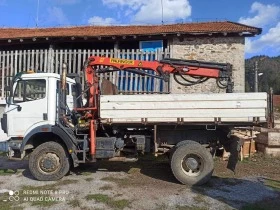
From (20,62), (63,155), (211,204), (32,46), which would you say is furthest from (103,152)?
(32,46)

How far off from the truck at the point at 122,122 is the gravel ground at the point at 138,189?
46 cm

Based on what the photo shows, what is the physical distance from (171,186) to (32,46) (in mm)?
10645

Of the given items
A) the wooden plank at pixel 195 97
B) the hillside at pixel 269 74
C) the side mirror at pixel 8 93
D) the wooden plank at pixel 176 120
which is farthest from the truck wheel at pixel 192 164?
the hillside at pixel 269 74

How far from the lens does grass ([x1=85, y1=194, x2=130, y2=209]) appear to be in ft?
19.4

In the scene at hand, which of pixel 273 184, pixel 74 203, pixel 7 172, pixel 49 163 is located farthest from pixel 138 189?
pixel 7 172

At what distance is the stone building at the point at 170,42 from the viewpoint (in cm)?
1305

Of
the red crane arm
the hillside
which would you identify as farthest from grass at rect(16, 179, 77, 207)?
the hillside

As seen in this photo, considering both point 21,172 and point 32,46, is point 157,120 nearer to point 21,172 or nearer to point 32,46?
point 21,172

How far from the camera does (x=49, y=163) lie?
24.8ft

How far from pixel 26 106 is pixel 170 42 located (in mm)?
7457

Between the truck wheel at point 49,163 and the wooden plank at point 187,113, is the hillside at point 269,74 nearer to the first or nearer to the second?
the wooden plank at point 187,113

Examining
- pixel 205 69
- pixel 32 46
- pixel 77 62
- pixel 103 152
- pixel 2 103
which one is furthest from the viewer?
pixel 32 46

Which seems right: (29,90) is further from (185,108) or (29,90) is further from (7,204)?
(185,108)

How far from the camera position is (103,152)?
25.3 feet
